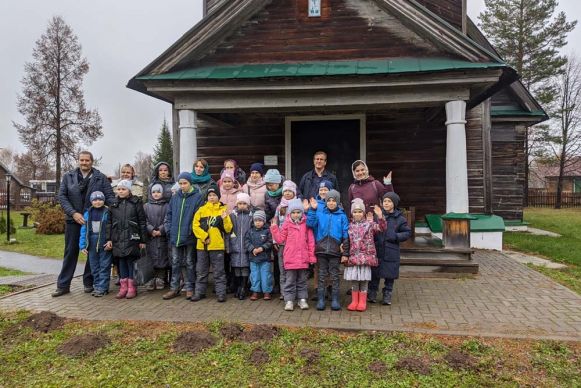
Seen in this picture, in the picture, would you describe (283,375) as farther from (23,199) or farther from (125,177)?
(23,199)

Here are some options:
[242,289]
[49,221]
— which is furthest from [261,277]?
[49,221]

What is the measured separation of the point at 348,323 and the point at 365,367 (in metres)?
0.96

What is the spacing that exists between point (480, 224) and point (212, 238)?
665 cm

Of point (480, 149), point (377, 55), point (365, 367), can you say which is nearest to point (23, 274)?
point (365, 367)

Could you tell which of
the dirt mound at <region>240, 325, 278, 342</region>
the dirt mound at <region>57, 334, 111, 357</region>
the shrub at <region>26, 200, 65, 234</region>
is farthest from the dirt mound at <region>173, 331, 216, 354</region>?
the shrub at <region>26, 200, 65, 234</region>

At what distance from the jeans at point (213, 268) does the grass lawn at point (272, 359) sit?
101 centimetres

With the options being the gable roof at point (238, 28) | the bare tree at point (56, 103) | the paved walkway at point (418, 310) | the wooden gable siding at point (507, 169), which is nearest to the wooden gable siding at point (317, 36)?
the gable roof at point (238, 28)

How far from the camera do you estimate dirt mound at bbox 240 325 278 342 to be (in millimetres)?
4035

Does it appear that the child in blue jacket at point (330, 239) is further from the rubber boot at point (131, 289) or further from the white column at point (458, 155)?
the white column at point (458, 155)

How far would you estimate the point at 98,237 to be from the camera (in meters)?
5.65

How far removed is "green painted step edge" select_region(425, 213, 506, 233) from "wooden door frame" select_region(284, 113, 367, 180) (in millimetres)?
2072

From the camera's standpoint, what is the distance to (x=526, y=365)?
11.5 feet

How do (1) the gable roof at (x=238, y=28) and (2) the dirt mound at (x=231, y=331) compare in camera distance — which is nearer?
(2) the dirt mound at (x=231, y=331)

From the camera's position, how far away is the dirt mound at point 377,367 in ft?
11.2
